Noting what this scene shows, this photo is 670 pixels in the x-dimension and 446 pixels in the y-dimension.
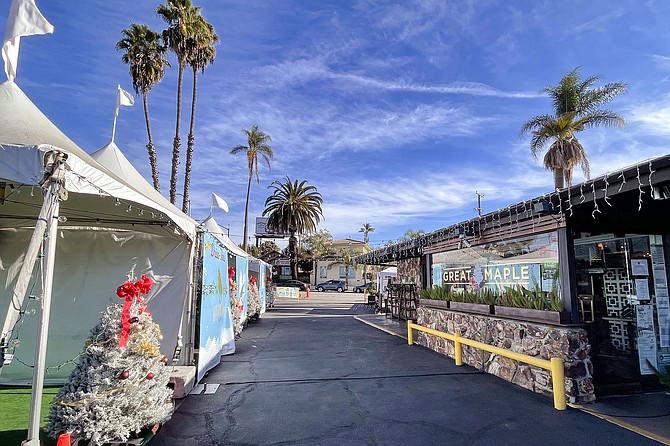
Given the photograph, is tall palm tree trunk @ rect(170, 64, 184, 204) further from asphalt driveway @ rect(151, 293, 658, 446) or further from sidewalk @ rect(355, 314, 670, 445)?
sidewalk @ rect(355, 314, 670, 445)

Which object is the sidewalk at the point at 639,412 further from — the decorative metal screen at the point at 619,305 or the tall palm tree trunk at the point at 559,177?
the tall palm tree trunk at the point at 559,177

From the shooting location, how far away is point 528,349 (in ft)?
19.1

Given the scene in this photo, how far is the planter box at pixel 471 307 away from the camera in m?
7.02

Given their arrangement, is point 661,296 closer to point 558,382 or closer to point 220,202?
point 558,382

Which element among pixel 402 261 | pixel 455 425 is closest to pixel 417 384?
pixel 455 425

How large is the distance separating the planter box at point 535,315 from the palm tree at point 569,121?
14854 mm

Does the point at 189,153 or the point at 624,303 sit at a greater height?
the point at 189,153

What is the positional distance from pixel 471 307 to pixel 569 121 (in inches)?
608

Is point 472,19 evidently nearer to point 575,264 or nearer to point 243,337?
point 575,264

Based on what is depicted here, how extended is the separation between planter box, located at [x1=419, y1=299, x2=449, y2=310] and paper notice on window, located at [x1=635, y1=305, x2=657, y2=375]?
3545 mm

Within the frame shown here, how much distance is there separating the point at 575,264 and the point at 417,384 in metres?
3.03

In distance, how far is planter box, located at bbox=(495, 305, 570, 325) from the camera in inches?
209

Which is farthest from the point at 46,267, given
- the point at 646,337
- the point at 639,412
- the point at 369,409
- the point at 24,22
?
the point at 646,337

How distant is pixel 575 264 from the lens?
5652mm
